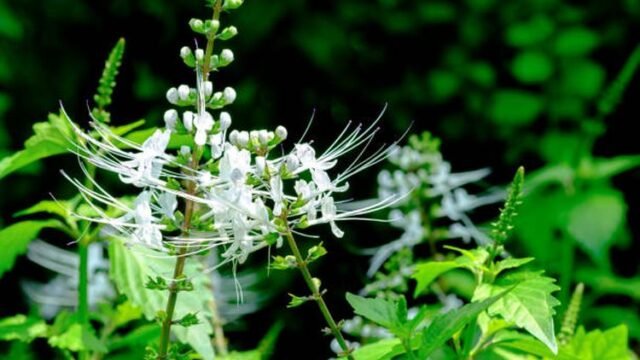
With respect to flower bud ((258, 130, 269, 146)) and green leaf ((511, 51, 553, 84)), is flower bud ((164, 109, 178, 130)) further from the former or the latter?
green leaf ((511, 51, 553, 84))

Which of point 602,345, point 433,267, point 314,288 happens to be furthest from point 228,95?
point 602,345

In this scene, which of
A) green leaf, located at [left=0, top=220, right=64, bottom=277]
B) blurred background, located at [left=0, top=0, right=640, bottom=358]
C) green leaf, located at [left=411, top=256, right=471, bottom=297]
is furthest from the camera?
blurred background, located at [left=0, top=0, right=640, bottom=358]

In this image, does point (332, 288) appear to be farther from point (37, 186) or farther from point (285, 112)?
point (37, 186)

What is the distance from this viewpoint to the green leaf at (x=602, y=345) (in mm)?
1673

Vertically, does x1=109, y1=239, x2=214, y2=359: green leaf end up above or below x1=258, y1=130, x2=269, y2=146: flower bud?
below

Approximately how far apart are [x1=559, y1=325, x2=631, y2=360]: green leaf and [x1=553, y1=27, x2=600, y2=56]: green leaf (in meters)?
2.68

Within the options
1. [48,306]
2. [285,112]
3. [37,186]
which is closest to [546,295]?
[48,306]

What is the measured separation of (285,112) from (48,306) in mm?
1259

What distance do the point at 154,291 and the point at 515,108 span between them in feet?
9.20

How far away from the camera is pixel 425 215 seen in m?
2.53

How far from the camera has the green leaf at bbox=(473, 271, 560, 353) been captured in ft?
4.28

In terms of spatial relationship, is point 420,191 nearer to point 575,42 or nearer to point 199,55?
point 199,55

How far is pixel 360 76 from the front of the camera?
437 cm

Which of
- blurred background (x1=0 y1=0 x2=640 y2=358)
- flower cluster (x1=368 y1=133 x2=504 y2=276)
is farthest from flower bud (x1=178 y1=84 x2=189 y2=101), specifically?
blurred background (x1=0 y1=0 x2=640 y2=358)
